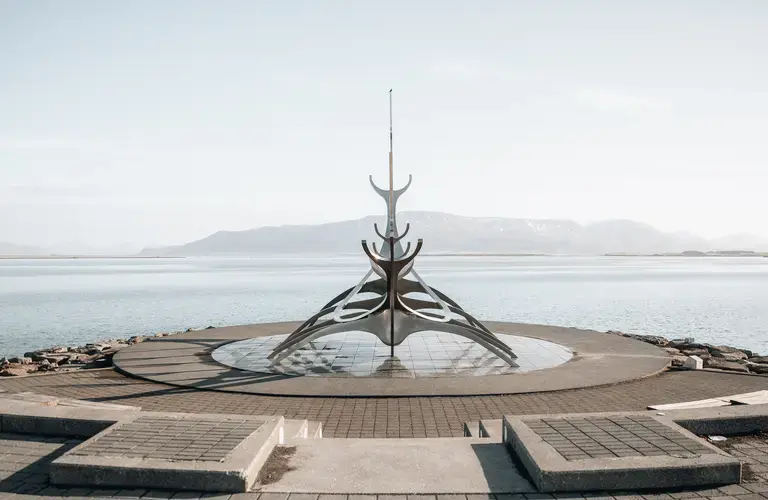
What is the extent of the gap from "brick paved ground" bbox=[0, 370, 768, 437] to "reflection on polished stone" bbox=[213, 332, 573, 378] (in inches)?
87.2

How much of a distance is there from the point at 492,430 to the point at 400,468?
214 cm

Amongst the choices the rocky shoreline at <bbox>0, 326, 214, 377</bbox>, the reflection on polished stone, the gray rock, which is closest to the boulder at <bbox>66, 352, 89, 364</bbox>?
the rocky shoreline at <bbox>0, 326, 214, 377</bbox>

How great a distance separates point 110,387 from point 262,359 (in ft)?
12.7

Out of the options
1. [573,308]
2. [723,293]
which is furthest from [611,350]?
[723,293]

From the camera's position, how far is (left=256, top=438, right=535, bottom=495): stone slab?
19.8 feet

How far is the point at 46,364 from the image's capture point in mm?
18250

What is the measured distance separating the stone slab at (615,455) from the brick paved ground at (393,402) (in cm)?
302

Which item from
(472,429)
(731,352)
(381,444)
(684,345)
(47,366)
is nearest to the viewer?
(381,444)

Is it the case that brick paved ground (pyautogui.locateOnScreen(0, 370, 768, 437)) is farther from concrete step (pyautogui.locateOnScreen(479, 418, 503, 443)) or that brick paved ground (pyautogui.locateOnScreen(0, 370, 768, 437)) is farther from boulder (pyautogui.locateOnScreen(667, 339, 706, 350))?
boulder (pyautogui.locateOnScreen(667, 339, 706, 350))

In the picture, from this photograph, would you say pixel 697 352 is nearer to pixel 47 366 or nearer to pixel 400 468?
pixel 400 468

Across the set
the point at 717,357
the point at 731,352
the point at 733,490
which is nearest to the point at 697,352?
the point at 717,357

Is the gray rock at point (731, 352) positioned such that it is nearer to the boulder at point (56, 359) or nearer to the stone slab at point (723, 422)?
the stone slab at point (723, 422)

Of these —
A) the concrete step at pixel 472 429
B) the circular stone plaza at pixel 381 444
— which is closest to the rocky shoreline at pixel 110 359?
the circular stone plaza at pixel 381 444

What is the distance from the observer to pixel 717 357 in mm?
19766
